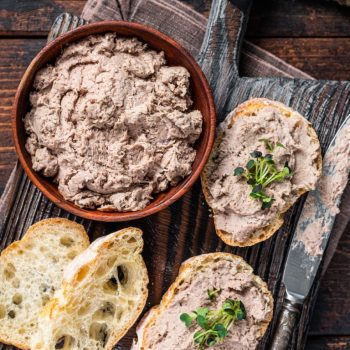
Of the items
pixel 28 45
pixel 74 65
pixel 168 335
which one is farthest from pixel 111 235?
pixel 28 45

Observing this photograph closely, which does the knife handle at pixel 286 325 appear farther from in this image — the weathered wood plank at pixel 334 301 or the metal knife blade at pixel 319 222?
the weathered wood plank at pixel 334 301

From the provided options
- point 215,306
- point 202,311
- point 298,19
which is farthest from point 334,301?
point 298,19

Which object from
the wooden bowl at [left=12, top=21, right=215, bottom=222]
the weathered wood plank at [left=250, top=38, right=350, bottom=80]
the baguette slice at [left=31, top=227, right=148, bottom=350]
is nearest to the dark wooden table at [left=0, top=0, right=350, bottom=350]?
the weathered wood plank at [left=250, top=38, right=350, bottom=80]

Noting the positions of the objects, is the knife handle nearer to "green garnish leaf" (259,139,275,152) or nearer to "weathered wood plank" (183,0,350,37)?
"green garnish leaf" (259,139,275,152)

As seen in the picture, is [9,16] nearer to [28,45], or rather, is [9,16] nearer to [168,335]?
[28,45]

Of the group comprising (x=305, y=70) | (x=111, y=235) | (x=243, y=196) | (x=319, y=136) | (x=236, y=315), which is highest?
(x=305, y=70)

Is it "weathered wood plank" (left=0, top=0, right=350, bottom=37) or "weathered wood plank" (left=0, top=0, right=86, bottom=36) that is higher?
"weathered wood plank" (left=0, top=0, right=350, bottom=37)
